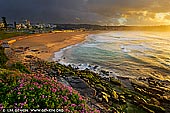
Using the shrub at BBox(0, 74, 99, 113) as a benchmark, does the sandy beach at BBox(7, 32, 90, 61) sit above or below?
below

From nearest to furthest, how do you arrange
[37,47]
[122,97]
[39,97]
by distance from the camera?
[39,97] → [122,97] → [37,47]

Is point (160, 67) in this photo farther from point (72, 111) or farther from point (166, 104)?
point (72, 111)

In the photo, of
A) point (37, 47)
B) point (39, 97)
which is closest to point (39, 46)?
point (37, 47)

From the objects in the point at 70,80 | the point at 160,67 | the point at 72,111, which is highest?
the point at 72,111

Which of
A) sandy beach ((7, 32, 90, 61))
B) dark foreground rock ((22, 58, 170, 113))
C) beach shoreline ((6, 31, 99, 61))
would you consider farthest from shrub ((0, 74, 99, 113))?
sandy beach ((7, 32, 90, 61))

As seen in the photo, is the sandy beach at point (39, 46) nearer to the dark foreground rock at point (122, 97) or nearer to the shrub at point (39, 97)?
the dark foreground rock at point (122, 97)

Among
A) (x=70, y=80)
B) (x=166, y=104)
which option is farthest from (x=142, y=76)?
(x=70, y=80)

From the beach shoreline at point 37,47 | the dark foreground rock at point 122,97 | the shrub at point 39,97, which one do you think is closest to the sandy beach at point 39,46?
the beach shoreline at point 37,47

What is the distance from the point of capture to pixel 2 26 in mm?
116688

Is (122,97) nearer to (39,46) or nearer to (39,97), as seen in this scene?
(39,97)

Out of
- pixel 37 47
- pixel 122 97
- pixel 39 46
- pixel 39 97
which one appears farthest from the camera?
pixel 39 46

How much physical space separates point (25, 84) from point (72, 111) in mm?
1772

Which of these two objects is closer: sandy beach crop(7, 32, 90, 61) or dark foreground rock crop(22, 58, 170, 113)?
dark foreground rock crop(22, 58, 170, 113)

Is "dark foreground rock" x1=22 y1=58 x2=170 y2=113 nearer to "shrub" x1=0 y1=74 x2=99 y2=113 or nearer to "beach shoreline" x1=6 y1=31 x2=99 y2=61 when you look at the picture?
"shrub" x1=0 y1=74 x2=99 y2=113
